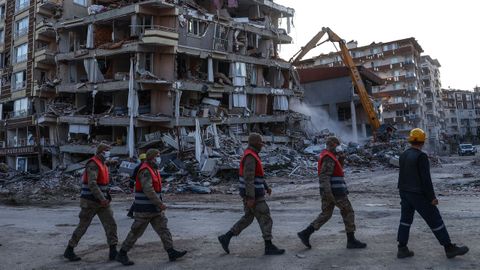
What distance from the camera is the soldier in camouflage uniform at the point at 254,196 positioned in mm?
6430

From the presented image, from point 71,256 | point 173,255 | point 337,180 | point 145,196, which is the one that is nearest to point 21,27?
point 71,256

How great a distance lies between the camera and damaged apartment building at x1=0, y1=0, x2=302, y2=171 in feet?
108

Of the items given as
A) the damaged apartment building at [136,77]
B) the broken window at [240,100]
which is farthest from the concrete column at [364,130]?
the broken window at [240,100]

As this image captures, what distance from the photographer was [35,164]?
39531 mm

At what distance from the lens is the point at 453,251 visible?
5.72 m

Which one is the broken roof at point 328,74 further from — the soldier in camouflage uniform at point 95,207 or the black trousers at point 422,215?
the soldier in camouflage uniform at point 95,207

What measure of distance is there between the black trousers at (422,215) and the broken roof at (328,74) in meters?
42.6

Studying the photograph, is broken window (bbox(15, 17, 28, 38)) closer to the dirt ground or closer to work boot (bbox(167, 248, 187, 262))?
the dirt ground

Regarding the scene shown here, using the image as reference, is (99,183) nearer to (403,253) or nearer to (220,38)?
(403,253)

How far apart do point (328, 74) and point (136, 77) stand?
928 inches

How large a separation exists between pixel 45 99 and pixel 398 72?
192 ft

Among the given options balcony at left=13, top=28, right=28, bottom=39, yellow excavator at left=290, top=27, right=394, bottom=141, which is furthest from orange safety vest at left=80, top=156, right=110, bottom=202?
balcony at left=13, top=28, right=28, bottom=39

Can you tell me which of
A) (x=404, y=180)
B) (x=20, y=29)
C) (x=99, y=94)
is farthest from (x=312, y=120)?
(x=404, y=180)

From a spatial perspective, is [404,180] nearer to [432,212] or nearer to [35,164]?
[432,212]
